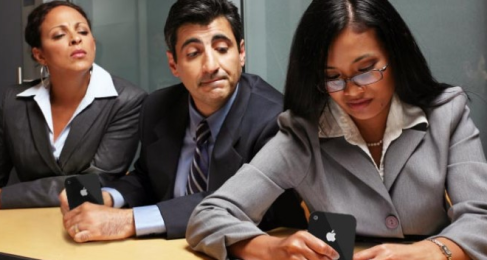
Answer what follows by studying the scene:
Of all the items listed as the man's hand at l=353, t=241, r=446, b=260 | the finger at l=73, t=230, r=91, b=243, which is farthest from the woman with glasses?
the finger at l=73, t=230, r=91, b=243

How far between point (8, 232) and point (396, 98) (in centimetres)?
132

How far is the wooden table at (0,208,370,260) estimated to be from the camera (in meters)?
1.62

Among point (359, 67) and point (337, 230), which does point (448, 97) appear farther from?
point (337, 230)

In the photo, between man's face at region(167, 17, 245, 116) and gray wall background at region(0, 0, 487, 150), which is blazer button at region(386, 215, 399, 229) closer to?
man's face at region(167, 17, 245, 116)

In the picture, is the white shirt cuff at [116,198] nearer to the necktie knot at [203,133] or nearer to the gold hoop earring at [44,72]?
the necktie knot at [203,133]

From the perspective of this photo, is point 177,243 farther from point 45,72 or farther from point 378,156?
point 45,72

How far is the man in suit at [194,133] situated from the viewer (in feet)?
5.97

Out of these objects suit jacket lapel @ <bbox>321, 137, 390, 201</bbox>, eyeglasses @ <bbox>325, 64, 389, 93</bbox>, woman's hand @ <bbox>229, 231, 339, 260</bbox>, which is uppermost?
eyeglasses @ <bbox>325, 64, 389, 93</bbox>

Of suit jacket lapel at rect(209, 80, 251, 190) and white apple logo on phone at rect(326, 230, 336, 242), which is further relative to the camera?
suit jacket lapel at rect(209, 80, 251, 190)

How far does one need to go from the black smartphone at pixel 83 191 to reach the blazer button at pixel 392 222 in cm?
92

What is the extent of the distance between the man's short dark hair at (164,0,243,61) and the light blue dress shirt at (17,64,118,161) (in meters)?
0.73

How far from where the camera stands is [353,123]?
1637 millimetres

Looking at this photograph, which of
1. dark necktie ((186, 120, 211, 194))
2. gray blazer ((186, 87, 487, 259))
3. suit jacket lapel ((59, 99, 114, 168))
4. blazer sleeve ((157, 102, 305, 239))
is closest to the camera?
gray blazer ((186, 87, 487, 259))

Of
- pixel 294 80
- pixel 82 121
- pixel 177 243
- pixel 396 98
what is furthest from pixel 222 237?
pixel 82 121
